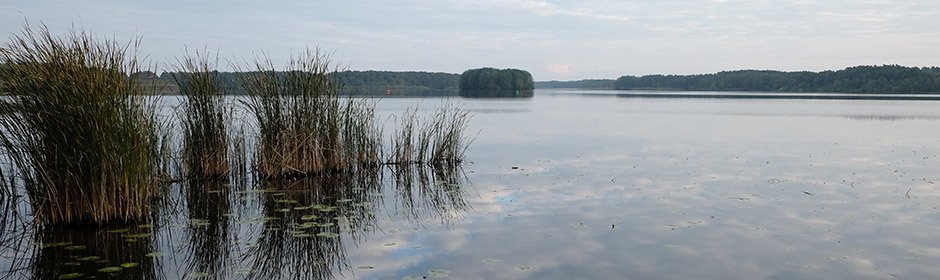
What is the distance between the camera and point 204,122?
1134 cm

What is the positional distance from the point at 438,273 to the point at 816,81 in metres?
108

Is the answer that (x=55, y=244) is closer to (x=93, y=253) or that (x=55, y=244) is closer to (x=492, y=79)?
(x=93, y=253)

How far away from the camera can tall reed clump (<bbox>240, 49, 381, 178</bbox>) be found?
11969mm

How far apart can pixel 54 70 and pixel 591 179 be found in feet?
28.4

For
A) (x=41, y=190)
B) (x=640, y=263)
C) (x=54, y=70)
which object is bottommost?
(x=640, y=263)

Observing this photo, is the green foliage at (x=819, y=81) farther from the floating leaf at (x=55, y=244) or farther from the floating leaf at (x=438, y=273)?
the floating leaf at (x=55, y=244)

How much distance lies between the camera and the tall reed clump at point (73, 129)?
7.57 m

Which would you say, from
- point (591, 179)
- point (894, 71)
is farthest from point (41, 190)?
point (894, 71)

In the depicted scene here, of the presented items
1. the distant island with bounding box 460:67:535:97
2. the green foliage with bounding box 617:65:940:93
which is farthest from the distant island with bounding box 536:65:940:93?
the distant island with bounding box 460:67:535:97

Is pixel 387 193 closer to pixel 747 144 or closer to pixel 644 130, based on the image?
pixel 747 144

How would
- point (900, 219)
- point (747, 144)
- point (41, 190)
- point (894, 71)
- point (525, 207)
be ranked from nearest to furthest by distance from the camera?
1. point (41, 190)
2. point (900, 219)
3. point (525, 207)
4. point (747, 144)
5. point (894, 71)

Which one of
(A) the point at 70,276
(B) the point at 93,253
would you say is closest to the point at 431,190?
(B) the point at 93,253

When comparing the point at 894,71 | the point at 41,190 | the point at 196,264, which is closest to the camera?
the point at 196,264

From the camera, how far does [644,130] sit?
86.4ft
